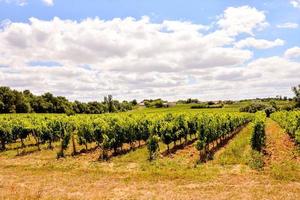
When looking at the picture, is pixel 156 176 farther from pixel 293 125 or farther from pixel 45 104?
pixel 45 104

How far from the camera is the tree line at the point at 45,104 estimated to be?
97.8 meters

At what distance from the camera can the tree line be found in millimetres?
97812

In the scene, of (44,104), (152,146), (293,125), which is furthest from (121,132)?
(44,104)

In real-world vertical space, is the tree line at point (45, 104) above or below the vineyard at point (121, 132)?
above

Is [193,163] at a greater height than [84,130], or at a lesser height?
lesser

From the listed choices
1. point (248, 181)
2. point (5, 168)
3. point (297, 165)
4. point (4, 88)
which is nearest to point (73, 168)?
point (5, 168)

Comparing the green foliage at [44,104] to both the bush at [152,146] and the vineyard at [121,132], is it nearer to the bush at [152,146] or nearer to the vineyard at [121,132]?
the vineyard at [121,132]

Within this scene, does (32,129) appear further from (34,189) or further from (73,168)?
(34,189)

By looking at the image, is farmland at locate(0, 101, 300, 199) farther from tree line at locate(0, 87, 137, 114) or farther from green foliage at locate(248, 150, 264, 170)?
tree line at locate(0, 87, 137, 114)

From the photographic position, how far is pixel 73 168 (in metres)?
26.6

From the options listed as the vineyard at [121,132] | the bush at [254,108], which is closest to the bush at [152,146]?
the vineyard at [121,132]

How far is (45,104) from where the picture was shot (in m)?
110

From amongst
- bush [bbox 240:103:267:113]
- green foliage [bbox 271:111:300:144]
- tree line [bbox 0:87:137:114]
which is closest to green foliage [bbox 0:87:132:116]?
tree line [bbox 0:87:137:114]

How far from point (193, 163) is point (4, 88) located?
291 feet
